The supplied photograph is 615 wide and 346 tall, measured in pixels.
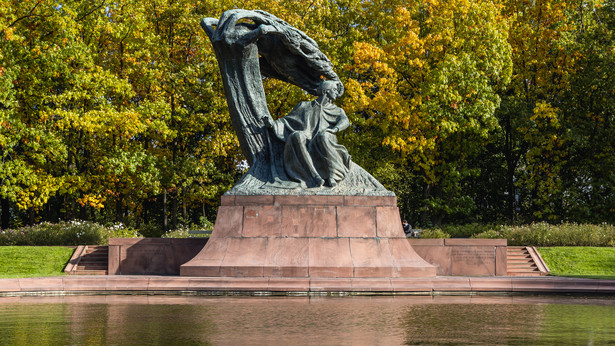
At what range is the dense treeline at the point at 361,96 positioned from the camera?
31.1m

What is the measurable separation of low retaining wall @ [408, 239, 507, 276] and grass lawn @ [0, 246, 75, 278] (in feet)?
30.9

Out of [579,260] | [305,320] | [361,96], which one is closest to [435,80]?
[361,96]

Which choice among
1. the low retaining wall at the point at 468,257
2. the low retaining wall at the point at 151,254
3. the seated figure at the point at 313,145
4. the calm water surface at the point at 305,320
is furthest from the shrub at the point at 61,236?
the low retaining wall at the point at 468,257

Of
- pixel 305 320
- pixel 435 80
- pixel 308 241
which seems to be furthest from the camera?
A: pixel 435 80

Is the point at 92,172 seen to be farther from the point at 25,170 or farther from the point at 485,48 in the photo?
the point at 485,48

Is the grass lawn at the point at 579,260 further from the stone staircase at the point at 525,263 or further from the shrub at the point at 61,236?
the shrub at the point at 61,236

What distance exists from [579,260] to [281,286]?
34.3 feet

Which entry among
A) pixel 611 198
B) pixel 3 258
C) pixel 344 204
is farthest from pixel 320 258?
pixel 611 198

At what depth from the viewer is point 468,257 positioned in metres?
19.7

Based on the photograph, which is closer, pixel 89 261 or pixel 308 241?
pixel 308 241

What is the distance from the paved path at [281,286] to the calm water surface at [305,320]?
29.4 inches

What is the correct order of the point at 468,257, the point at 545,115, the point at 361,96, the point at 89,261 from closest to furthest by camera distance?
1. the point at 468,257
2. the point at 89,261
3. the point at 361,96
4. the point at 545,115

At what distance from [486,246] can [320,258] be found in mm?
4704

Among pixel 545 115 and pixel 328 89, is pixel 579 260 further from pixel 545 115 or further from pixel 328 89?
pixel 545 115
